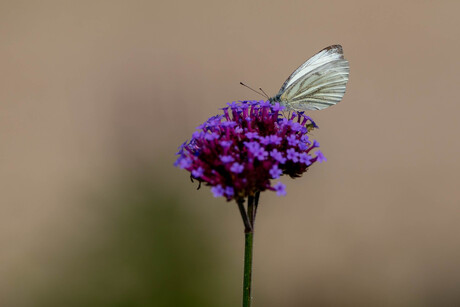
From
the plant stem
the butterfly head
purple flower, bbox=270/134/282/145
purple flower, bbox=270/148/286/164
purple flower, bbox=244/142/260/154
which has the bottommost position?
the plant stem

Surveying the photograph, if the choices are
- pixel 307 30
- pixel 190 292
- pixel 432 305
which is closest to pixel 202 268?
pixel 190 292

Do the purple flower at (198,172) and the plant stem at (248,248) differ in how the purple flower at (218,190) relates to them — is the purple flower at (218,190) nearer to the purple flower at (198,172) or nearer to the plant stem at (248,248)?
the purple flower at (198,172)

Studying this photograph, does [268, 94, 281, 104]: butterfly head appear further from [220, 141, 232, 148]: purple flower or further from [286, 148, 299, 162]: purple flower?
[220, 141, 232, 148]: purple flower

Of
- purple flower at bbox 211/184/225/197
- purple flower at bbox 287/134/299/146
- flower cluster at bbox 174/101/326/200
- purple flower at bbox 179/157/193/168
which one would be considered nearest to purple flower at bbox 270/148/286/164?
flower cluster at bbox 174/101/326/200

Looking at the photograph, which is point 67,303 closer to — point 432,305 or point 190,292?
point 190,292

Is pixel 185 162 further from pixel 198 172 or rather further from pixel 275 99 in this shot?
pixel 275 99

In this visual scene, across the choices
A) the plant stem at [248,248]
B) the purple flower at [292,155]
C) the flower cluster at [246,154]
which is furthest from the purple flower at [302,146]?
the plant stem at [248,248]
